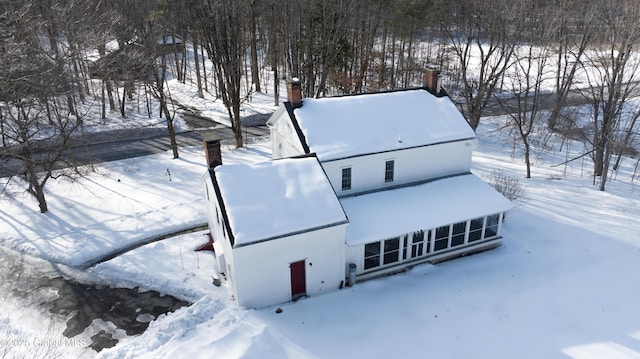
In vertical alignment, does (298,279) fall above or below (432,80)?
below

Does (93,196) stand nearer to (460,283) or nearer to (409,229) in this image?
(409,229)

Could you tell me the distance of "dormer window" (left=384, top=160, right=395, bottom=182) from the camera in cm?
2141

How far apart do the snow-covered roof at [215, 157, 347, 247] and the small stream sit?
475 cm

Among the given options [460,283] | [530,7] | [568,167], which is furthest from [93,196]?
[530,7]

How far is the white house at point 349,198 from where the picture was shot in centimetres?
1691

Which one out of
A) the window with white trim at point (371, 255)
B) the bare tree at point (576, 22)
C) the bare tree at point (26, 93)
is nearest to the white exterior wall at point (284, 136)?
the window with white trim at point (371, 255)

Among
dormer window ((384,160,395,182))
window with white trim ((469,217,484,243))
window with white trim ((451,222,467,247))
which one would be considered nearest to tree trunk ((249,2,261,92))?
dormer window ((384,160,395,182))

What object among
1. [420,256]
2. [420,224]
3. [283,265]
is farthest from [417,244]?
[283,265]

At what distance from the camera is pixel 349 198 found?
68.0 feet

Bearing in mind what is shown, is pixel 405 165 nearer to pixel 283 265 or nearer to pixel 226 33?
pixel 283 265

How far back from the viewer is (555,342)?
612 inches

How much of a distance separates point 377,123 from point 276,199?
727cm

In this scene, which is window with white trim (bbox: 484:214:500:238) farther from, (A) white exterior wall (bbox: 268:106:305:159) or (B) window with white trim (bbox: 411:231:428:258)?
(A) white exterior wall (bbox: 268:106:305:159)

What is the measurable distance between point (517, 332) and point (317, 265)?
778 centimetres
